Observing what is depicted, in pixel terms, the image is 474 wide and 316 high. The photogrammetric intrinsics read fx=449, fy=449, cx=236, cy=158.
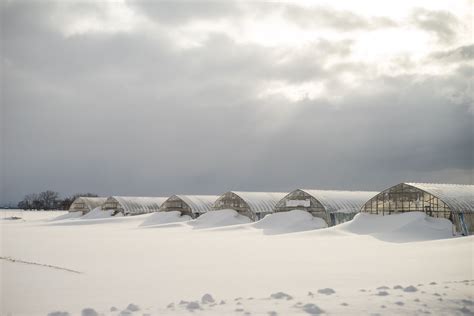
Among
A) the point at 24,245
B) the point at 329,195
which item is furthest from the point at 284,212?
the point at 24,245

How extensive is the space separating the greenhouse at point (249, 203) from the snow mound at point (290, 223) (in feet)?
19.5

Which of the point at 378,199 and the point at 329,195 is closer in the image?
the point at 378,199

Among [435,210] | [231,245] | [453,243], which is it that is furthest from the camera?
[435,210]

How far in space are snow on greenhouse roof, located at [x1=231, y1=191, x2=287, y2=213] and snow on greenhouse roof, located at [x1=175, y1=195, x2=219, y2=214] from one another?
22.4 ft

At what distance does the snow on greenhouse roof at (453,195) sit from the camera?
38.2 meters

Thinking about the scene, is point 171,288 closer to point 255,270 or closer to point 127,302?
point 127,302

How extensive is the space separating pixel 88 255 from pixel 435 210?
1131 inches

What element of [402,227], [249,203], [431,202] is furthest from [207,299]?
[249,203]

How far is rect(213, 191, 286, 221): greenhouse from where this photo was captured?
178ft

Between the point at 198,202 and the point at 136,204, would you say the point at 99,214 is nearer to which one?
the point at 136,204

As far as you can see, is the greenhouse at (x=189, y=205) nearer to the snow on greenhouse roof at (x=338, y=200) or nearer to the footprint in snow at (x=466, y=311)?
the snow on greenhouse roof at (x=338, y=200)

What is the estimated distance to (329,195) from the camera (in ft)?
168

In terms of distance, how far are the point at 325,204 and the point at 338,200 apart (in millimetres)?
2813

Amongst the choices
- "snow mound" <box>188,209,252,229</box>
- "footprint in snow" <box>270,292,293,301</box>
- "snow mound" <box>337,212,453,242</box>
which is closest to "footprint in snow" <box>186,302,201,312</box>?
"footprint in snow" <box>270,292,293,301</box>
